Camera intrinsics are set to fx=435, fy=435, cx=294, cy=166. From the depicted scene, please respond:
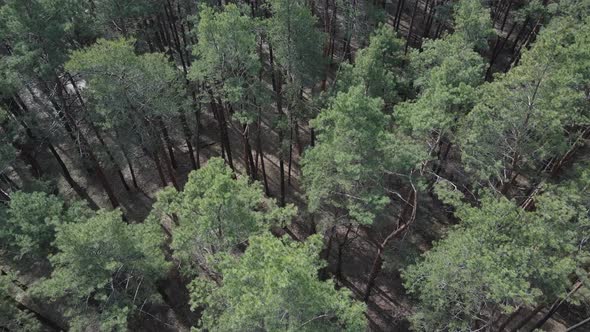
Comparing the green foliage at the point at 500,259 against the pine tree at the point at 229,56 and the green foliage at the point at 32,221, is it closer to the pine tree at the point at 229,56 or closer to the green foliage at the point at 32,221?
the pine tree at the point at 229,56

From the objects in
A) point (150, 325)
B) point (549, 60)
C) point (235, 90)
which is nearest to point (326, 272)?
point (150, 325)

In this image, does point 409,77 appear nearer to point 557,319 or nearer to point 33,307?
point 557,319

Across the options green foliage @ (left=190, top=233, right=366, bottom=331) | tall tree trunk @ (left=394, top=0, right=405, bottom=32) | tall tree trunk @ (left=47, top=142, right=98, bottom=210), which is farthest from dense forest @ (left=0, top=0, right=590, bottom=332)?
tall tree trunk @ (left=394, top=0, right=405, bottom=32)

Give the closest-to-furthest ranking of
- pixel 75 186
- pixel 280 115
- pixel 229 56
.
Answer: pixel 229 56 < pixel 280 115 < pixel 75 186

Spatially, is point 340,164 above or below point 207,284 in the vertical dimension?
above

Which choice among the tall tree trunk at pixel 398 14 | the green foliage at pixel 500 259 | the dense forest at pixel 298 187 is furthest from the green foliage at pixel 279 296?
the tall tree trunk at pixel 398 14

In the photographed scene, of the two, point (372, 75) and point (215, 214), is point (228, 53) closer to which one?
point (372, 75)

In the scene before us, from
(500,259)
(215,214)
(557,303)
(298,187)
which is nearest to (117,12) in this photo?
(215,214)
